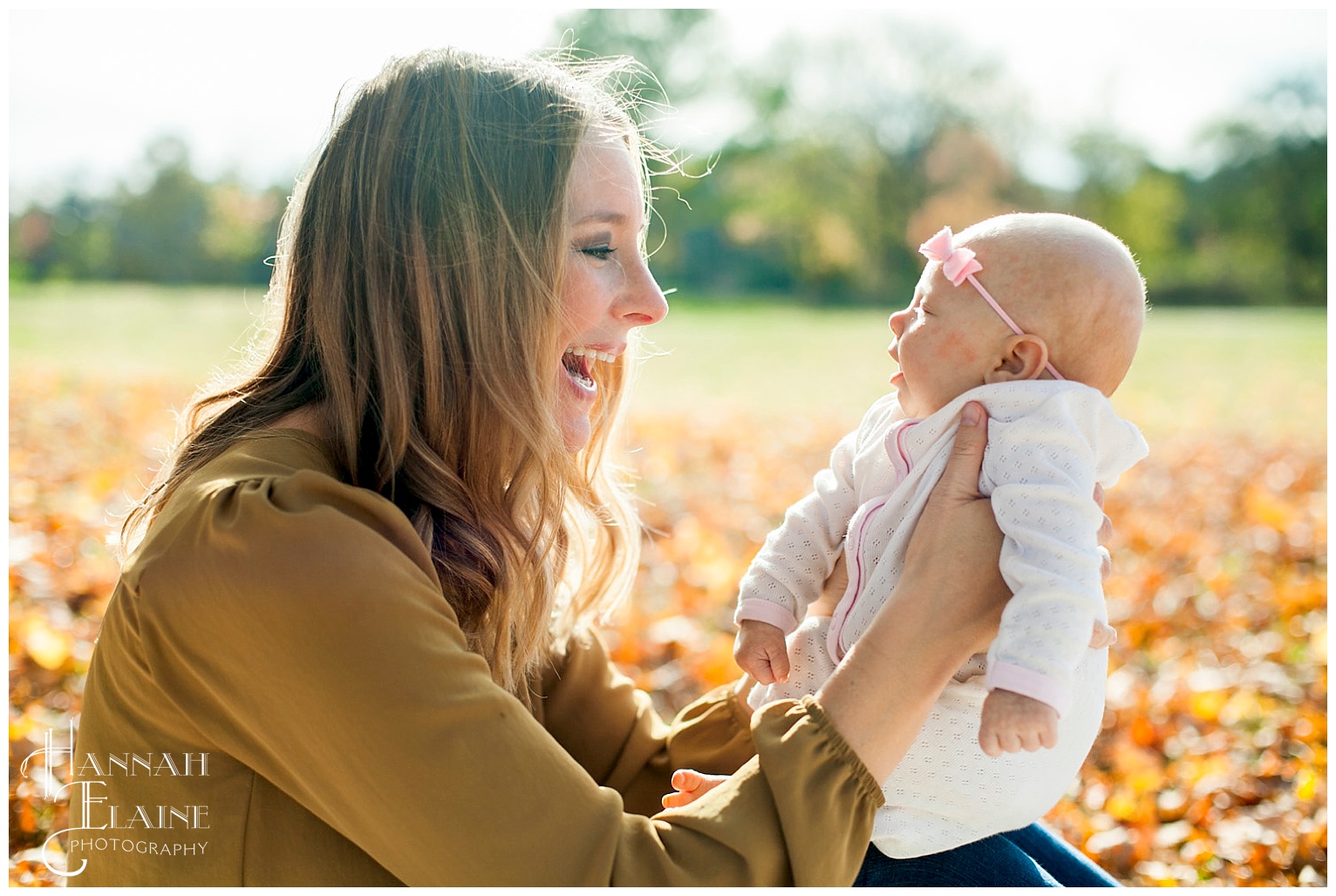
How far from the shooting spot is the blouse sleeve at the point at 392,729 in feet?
4.47

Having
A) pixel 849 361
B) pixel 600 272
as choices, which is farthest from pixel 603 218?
pixel 849 361

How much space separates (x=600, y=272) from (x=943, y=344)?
24.6 inches

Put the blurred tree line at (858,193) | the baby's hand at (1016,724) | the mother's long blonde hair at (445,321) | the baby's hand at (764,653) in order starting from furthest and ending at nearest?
the blurred tree line at (858,193), the baby's hand at (764,653), the mother's long blonde hair at (445,321), the baby's hand at (1016,724)

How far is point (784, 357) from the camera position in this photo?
20578mm

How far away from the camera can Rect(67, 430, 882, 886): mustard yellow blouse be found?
1.37m

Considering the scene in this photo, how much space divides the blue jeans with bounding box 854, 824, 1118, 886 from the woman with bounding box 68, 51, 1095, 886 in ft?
1.15

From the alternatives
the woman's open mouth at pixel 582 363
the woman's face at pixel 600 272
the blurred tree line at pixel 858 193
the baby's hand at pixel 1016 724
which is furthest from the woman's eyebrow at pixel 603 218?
the blurred tree line at pixel 858 193

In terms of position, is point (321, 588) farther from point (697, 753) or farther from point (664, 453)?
point (664, 453)

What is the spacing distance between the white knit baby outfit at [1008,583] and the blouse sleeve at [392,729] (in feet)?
1.03

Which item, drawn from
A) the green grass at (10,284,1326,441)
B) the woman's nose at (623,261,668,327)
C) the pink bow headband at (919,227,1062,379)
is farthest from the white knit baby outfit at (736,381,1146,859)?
the green grass at (10,284,1326,441)

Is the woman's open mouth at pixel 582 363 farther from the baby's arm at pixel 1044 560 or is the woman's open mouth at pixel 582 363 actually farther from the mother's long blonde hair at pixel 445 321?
the baby's arm at pixel 1044 560

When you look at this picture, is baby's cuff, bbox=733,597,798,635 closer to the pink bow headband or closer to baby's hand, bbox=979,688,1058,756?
baby's hand, bbox=979,688,1058,756

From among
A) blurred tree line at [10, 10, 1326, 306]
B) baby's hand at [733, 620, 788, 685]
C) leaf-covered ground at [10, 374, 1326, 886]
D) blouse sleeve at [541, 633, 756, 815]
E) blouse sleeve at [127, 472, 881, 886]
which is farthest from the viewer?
blurred tree line at [10, 10, 1326, 306]

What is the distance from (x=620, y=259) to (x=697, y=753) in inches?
38.9
